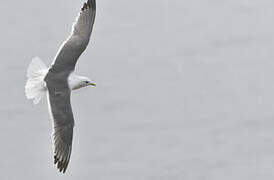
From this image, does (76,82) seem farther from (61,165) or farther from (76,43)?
(61,165)

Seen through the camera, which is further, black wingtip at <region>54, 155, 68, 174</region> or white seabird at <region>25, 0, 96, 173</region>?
white seabird at <region>25, 0, 96, 173</region>

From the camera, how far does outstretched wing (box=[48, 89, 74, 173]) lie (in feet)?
32.6

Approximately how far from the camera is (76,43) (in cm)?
1035

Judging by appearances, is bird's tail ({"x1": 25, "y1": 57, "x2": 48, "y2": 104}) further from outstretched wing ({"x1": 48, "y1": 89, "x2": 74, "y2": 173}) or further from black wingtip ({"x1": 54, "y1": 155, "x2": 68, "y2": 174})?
black wingtip ({"x1": 54, "y1": 155, "x2": 68, "y2": 174})

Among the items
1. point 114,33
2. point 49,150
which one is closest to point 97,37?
point 114,33

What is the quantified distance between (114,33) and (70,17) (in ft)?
2.42

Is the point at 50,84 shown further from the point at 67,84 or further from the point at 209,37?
the point at 209,37

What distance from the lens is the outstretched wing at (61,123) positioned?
994cm

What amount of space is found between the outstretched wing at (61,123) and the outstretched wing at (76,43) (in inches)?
13.6

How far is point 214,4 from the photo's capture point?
1359cm

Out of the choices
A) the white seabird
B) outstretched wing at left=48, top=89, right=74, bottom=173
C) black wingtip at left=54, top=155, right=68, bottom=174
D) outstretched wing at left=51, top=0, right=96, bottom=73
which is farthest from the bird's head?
black wingtip at left=54, top=155, right=68, bottom=174

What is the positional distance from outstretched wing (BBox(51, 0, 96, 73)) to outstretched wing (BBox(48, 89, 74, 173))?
345 mm

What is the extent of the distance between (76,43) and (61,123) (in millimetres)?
961

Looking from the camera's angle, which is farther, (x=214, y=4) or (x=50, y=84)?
(x=214, y=4)
